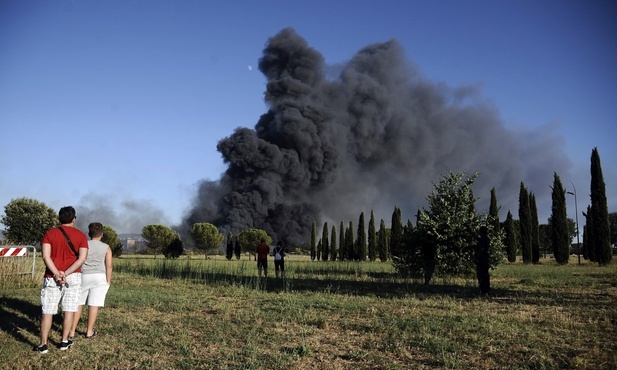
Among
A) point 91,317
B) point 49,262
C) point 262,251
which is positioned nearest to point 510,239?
point 262,251

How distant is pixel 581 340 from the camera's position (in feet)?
21.7

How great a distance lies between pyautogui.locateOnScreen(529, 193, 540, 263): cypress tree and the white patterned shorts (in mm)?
44972

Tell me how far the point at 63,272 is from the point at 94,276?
2.47 ft

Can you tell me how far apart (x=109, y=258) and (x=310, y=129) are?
89.7 meters

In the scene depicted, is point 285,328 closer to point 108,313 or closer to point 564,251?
point 108,313

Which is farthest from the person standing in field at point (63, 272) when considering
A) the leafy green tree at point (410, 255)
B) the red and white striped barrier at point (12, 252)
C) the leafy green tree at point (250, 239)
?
the leafy green tree at point (250, 239)

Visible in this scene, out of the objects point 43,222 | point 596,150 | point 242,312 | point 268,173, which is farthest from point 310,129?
point 242,312

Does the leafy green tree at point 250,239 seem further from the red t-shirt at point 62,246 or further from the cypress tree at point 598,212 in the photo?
the red t-shirt at point 62,246

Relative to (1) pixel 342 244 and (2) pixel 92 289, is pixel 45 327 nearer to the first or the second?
(2) pixel 92 289

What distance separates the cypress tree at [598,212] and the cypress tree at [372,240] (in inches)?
1040

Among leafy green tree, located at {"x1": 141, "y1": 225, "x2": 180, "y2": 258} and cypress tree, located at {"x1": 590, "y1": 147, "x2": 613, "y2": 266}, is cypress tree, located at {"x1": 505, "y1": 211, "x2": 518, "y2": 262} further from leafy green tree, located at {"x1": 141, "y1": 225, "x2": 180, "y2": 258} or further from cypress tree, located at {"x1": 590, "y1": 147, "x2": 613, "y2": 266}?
leafy green tree, located at {"x1": 141, "y1": 225, "x2": 180, "y2": 258}

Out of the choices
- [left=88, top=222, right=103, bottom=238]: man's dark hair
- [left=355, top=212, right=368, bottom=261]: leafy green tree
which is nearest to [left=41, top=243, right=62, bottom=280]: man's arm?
[left=88, top=222, right=103, bottom=238]: man's dark hair

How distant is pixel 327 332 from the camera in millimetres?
7398

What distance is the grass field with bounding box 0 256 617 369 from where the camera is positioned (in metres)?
5.63
